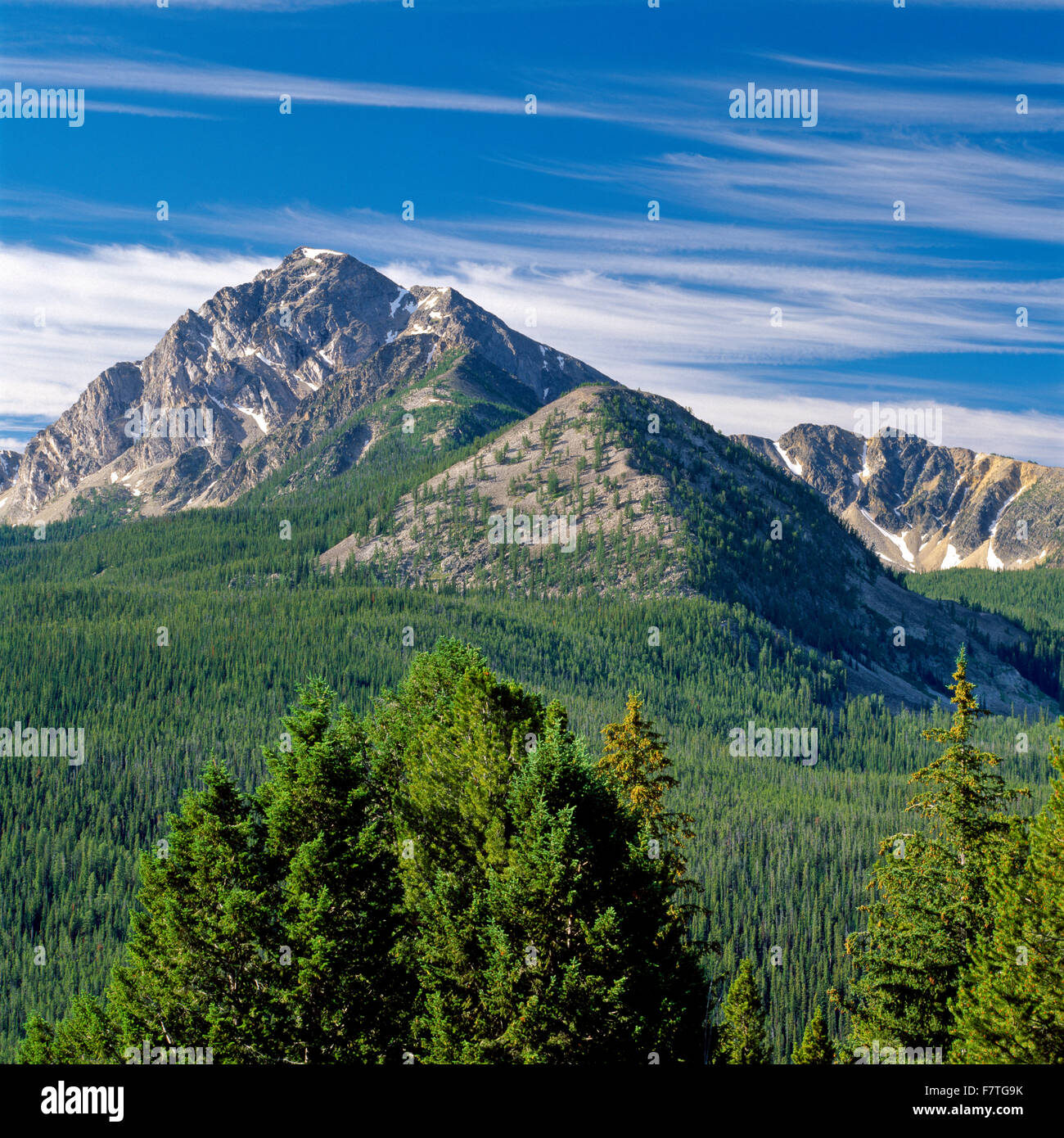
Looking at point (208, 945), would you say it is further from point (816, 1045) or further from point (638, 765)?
point (816, 1045)

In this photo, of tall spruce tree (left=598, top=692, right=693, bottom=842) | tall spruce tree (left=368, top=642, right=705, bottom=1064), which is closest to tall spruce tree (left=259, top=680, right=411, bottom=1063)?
tall spruce tree (left=368, top=642, right=705, bottom=1064)

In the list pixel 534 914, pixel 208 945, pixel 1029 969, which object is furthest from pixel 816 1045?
pixel 208 945

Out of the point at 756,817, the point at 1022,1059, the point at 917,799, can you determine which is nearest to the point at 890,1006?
the point at 917,799

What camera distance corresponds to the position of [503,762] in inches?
1163

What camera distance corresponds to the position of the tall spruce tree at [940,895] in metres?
34.3

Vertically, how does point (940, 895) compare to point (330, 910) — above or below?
below

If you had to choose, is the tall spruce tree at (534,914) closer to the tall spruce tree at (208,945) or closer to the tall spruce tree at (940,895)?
the tall spruce tree at (208,945)

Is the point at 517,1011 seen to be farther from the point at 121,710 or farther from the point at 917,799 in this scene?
the point at 121,710

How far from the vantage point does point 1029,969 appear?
2706cm

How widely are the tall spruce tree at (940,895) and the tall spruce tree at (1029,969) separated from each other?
15.2ft

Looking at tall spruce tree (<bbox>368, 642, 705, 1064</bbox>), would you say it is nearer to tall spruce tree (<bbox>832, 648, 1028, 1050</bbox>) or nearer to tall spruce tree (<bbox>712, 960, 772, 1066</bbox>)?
tall spruce tree (<bbox>832, 648, 1028, 1050</bbox>)

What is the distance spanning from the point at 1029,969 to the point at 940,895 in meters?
7.99

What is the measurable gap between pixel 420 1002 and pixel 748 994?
32218 millimetres

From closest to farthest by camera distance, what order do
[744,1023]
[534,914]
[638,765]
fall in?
[534,914] < [638,765] < [744,1023]
